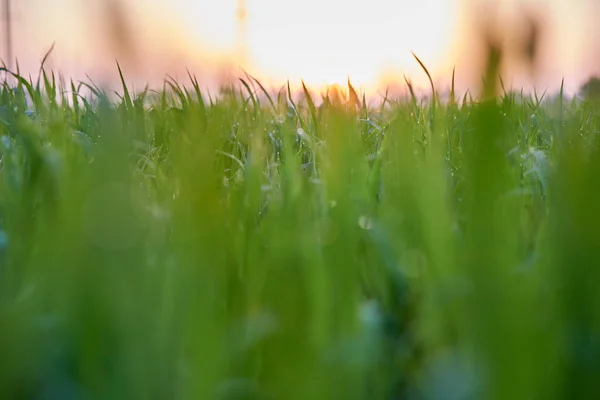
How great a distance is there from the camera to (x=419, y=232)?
23.0 inches

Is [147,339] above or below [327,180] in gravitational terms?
below

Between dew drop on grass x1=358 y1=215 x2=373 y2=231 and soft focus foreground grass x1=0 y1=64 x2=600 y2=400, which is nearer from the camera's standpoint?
soft focus foreground grass x1=0 y1=64 x2=600 y2=400

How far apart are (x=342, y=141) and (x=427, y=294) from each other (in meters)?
0.16

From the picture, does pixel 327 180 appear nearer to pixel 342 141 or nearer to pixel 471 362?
pixel 342 141

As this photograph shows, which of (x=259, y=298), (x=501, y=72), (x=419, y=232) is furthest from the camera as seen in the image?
(x=419, y=232)

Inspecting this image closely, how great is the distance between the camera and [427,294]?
0.48 metres

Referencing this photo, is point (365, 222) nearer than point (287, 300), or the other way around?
point (287, 300)

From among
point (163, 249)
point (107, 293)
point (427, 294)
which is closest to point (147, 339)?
point (107, 293)

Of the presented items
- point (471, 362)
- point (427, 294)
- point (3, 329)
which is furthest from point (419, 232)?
point (3, 329)

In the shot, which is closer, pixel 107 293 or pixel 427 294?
pixel 107 293

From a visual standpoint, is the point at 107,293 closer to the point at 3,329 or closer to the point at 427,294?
the point at 3,329

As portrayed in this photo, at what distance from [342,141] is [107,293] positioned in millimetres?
233

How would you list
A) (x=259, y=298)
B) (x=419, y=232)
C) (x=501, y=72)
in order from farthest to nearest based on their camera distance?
(x=419, y=232) → (x=259, y=298) → (x=501, y=72)

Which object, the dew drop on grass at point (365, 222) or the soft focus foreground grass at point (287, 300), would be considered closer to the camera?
the soft focus foreground grass at point (287, 300)
